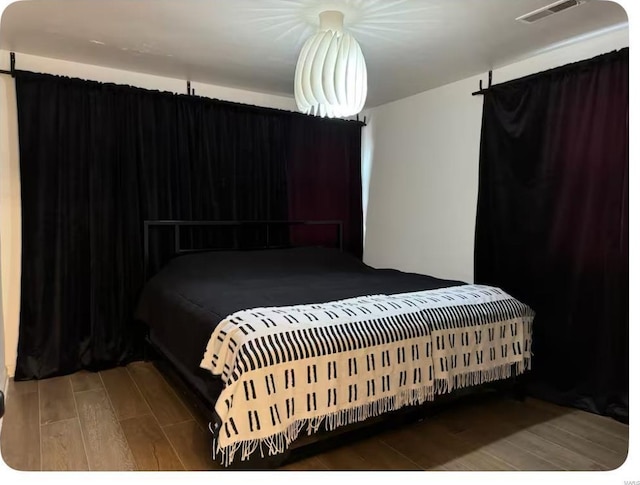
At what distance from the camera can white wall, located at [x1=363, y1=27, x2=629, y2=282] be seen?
3.41 meters

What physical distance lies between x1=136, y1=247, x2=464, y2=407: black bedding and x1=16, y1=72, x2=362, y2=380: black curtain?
1.17ft

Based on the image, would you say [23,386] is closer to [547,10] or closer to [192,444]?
[192,444]

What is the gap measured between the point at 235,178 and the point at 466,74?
191 centimetres

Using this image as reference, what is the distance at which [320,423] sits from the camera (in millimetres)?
1982

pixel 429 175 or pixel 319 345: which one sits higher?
pixel 429 175

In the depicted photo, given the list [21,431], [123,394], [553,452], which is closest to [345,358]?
[553,452]

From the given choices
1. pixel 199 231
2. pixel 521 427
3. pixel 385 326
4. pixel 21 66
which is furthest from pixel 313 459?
pixel 21 66

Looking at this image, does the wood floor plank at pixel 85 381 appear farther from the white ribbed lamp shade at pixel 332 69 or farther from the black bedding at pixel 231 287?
the white ribbed lamp shade at pixel 332 69

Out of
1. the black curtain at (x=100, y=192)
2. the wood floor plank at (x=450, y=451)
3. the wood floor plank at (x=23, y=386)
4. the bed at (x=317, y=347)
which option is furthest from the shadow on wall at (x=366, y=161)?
the wood floor plank at (x=23, y=386)

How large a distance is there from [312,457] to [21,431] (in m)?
1.48

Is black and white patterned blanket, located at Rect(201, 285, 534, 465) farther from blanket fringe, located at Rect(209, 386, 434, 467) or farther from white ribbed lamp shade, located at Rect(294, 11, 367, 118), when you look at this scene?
white ribbed lamp shade, located at Rect(294, 11, 367, 118)

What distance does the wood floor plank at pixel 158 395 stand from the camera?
2.51 meters

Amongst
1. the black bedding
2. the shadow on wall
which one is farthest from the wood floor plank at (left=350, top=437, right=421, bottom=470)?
the shadow on wall

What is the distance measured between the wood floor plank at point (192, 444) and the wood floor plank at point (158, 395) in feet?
0.27
